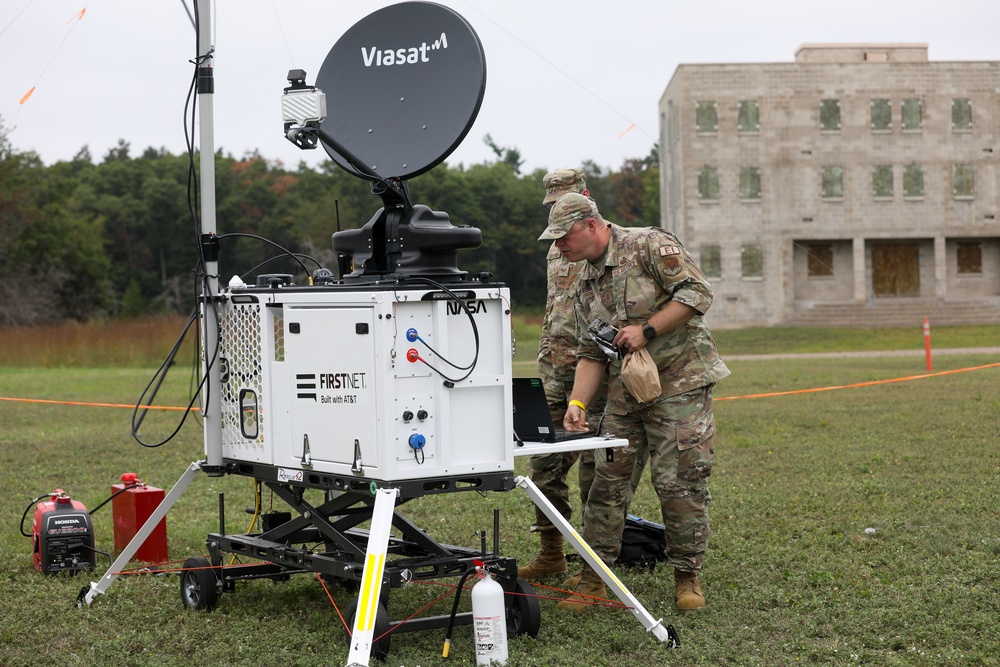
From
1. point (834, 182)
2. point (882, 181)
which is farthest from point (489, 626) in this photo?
point (882, 181)

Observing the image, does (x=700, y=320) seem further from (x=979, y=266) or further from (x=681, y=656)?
(x=979, y=266)

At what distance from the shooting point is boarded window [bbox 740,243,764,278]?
5250 cm

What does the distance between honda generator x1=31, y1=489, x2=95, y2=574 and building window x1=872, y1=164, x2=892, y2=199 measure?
163ft

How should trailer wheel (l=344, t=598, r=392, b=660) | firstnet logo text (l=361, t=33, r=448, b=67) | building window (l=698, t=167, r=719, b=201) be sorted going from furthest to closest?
building window (l=698, t=167, r=719, b=201), firstnet logo text (l=361, t=33, r=448, b=67), trailer wheel (l=344, t=598, r=392, b=660)

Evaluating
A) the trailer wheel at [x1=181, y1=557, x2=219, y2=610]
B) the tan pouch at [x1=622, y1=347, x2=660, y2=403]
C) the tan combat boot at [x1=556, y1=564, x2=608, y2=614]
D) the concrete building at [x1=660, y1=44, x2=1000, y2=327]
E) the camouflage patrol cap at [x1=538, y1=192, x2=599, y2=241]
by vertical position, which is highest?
the concrete building at [x1=660, y1=44, x2=1000, y2=327]

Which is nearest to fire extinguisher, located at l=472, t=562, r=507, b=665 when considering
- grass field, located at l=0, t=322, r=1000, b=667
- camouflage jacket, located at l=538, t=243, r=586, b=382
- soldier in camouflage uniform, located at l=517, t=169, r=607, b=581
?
grass field, located at l=0, t=322, r=1000, b=667

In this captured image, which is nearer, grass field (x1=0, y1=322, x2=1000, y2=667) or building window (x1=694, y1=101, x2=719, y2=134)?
grass field (x1=0, y1=322, x2=1000, y2=667)

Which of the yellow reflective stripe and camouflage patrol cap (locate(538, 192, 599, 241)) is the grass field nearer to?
the yellow reflective stripe

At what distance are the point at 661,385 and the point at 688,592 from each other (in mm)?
1090

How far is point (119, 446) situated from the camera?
13.4m

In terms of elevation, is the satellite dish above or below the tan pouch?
above

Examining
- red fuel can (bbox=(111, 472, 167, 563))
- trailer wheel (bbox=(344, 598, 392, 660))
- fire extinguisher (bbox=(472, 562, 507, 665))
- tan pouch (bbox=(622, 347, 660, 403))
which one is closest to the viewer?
fire extinguisher (bbox=(472, 562, 507, 665))

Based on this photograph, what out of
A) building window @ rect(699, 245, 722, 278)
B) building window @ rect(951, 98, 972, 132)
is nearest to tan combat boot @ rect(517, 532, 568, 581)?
building window @ rect(699, 245, 722, 278)

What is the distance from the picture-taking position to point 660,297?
6617mm
